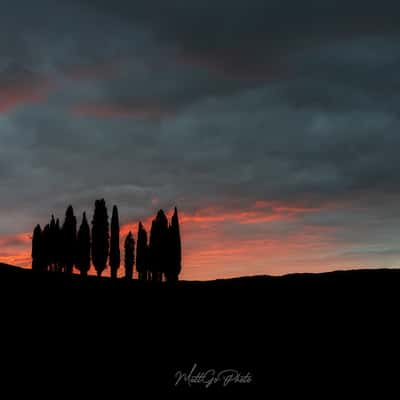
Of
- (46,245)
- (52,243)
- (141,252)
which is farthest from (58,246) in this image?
(141,252)

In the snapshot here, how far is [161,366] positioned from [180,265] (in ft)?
141

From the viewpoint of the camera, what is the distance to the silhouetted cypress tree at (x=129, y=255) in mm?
77750

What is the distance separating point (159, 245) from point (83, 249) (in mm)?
10858

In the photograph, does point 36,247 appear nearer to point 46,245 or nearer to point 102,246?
point 46,245

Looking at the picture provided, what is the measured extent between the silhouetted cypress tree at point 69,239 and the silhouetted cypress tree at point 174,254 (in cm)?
1423

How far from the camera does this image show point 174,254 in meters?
66.5

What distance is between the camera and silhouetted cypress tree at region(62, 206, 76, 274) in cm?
6919

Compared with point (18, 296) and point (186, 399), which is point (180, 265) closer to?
point (18, 296)

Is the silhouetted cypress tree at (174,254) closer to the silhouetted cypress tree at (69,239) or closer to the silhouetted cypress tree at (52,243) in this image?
the silhouetted cypress tree at (69,239)

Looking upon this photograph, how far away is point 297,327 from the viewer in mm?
28375

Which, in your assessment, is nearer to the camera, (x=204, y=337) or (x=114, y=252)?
(x=204, y=337)

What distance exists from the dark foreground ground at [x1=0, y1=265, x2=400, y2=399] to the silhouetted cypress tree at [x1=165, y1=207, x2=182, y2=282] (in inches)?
1084

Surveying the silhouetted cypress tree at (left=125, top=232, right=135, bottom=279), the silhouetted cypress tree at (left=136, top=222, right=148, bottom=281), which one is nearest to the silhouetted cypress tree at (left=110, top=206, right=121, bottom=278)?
the silhouetted cypress tree at (left=136, top=222, right=148, bottom=281)

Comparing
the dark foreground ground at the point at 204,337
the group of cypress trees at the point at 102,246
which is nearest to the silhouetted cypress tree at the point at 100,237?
the group of cypress trees at the point at 102,246
